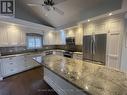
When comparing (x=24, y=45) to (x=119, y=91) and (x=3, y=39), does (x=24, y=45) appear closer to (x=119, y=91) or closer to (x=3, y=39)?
(x=3, y=39)

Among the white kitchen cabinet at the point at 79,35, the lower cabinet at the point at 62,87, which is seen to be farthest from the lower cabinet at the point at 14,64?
the white kitchen cabinet at the point at 79,35

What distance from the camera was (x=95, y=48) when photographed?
3.68m

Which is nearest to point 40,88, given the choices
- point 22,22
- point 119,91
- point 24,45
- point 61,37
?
point 119,91

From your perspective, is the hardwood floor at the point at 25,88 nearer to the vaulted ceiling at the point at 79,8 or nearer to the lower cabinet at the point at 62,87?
the lower cabinet at the point at 62,87

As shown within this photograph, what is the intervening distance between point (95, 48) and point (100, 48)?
21 centimetres

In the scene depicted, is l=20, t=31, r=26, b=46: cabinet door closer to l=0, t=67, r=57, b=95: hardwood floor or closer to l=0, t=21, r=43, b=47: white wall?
l=0, t=21, r=43, b=47: white wall

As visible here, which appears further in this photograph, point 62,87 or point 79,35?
point 79,35

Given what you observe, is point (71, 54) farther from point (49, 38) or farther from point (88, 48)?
point (49, 38)

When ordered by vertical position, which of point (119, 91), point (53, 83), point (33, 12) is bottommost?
point (53, 83)

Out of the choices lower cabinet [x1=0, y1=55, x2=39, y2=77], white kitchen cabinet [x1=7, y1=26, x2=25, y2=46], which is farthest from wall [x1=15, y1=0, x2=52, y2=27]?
lower cabinet [x1=0, y1=55, x2=39, y2=77]

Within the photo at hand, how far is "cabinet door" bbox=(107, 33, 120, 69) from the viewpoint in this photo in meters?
3.04

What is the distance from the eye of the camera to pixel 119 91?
1.09 metres

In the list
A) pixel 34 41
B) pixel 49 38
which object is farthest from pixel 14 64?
pixel 49 38

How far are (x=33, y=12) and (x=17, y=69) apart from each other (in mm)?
3252
